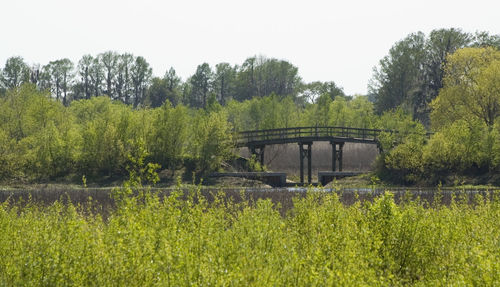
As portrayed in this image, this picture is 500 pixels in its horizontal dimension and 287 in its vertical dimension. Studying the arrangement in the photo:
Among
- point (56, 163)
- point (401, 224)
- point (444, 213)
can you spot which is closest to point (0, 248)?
point (401, 224)

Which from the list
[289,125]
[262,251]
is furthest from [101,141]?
[262,251]

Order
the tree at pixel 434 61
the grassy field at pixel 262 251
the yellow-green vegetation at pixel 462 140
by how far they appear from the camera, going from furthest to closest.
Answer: the tree at pixel 434 61, the yellow-green vegetation at pixel 462 140, the grassy field at pixel 262 251

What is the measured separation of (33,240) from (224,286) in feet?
16.4

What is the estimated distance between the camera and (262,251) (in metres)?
8.88

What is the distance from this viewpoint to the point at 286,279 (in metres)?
7.61

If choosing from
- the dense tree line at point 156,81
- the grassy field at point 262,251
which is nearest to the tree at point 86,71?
the dense tree line at point 156,81

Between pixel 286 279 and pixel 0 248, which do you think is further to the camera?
pixel 0 248

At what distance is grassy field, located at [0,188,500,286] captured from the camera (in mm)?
7508

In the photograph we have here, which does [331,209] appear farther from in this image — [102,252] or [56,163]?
[56,163]

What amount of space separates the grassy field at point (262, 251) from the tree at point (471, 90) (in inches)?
1244

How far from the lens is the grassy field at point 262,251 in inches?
296

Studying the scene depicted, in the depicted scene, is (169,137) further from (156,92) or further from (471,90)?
(156,92)

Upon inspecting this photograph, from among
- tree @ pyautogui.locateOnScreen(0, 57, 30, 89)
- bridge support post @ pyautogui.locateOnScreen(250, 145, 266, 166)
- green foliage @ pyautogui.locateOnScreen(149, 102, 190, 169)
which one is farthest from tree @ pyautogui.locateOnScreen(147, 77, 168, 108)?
green foliage @ pyautogui.locateOnScreen(149, 102, 190, 169)

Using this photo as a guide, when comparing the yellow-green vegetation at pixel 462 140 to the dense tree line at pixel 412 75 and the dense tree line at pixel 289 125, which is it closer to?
the dense tree line at pixel 289 125
